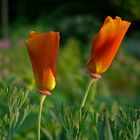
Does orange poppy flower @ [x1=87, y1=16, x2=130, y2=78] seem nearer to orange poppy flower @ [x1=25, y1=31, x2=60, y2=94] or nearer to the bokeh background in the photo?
orange poppy flower @ [x1=25, y1=31, x2=60, y2=94]

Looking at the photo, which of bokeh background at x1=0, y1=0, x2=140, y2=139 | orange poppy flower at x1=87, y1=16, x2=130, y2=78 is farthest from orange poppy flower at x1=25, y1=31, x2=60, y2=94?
bokeh background at x1=0, y1=0, x2=140, y2=139

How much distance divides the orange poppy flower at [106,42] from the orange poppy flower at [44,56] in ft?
0.39

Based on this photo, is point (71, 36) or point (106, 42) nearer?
point (106, 42)

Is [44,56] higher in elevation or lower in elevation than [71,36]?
higher

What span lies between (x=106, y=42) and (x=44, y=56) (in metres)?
0.18

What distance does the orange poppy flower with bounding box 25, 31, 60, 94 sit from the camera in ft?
5.71

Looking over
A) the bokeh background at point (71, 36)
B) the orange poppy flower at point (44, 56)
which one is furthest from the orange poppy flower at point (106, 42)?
the bokeh background at point (71, 36)

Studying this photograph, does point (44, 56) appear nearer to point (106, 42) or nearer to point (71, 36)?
point (106, 42)

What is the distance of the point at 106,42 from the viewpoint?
1.80 metres

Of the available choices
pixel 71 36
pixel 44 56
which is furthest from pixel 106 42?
pixel 71 36

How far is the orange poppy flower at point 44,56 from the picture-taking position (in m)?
1.74

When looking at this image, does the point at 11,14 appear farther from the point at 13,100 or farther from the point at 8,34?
the point at 13,100

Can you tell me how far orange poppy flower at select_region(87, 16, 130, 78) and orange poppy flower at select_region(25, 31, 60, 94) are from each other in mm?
119

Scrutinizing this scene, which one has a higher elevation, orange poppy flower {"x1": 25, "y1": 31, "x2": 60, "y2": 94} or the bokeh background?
orange poppy flower {"x1": 25, "y1": 31, "x2": 60, "y2": 94}
